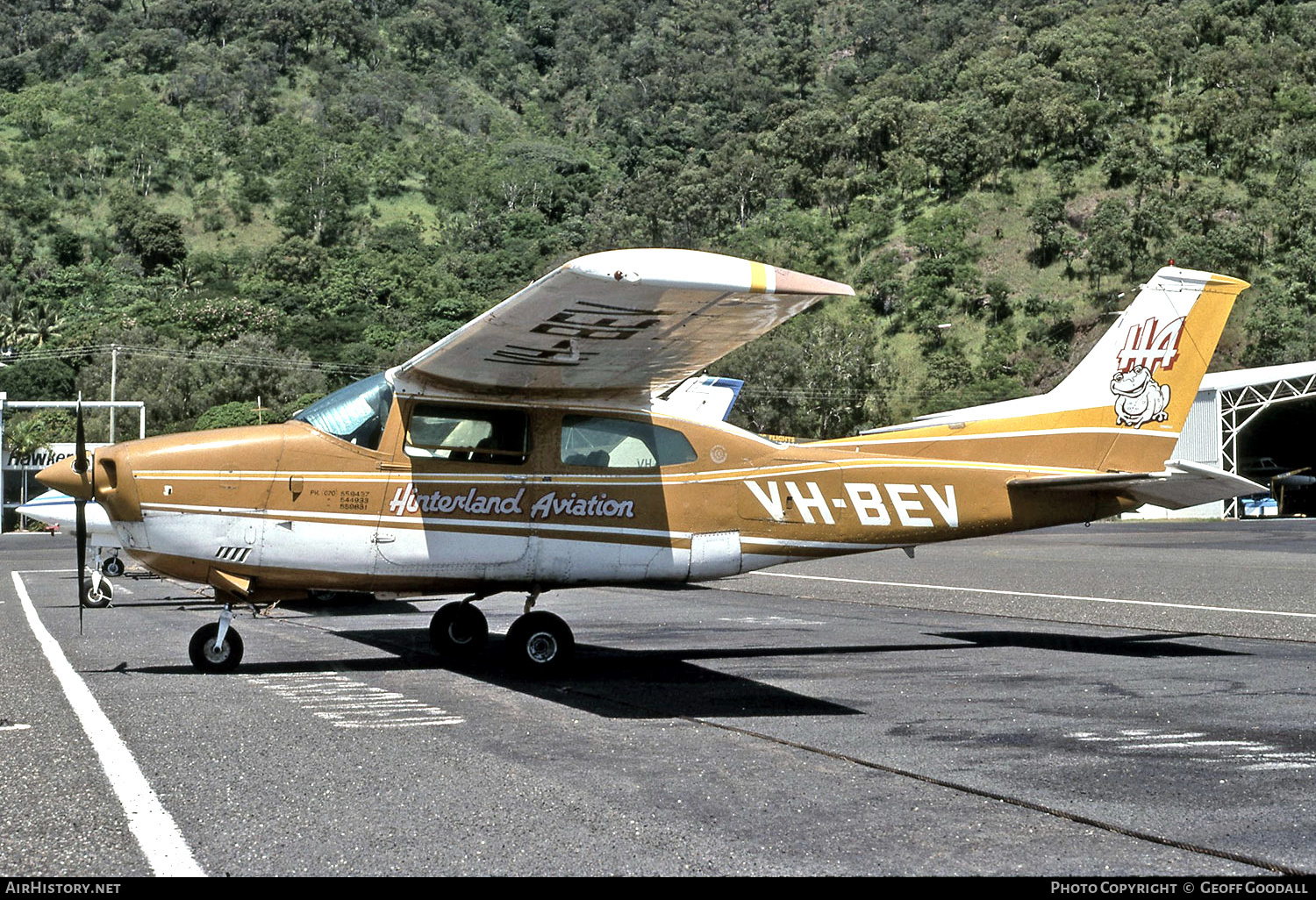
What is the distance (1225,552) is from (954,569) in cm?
768

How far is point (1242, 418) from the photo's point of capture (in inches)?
2416

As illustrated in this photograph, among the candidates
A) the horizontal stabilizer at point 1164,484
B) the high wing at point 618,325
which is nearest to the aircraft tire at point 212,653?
the high wing at point 618,325

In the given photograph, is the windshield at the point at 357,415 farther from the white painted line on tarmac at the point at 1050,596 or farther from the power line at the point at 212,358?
the power line at the point at 212,358

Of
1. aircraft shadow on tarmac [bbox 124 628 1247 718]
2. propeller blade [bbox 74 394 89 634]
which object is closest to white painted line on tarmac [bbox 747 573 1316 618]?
aircraft shadow on tarmac [bbox 124 628 1247 718]

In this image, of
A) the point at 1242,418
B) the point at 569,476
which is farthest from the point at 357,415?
the point at 1242,418

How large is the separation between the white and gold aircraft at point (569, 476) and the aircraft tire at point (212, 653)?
2 centimetres

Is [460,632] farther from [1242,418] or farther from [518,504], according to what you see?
[1242,418]

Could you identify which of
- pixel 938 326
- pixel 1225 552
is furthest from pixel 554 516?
pixel 938 326

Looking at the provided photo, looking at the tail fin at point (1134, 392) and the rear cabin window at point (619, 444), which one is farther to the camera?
the tail fin at point (1134, 392)

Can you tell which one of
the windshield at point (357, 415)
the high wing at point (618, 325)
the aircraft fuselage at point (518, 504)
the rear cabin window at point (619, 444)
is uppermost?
the high wing at point (618, 325)

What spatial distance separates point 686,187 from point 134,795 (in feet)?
416

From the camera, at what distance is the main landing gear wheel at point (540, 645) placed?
10.1 meters

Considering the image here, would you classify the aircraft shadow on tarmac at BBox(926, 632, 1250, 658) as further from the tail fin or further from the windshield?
the windshield

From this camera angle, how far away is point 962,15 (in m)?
170
